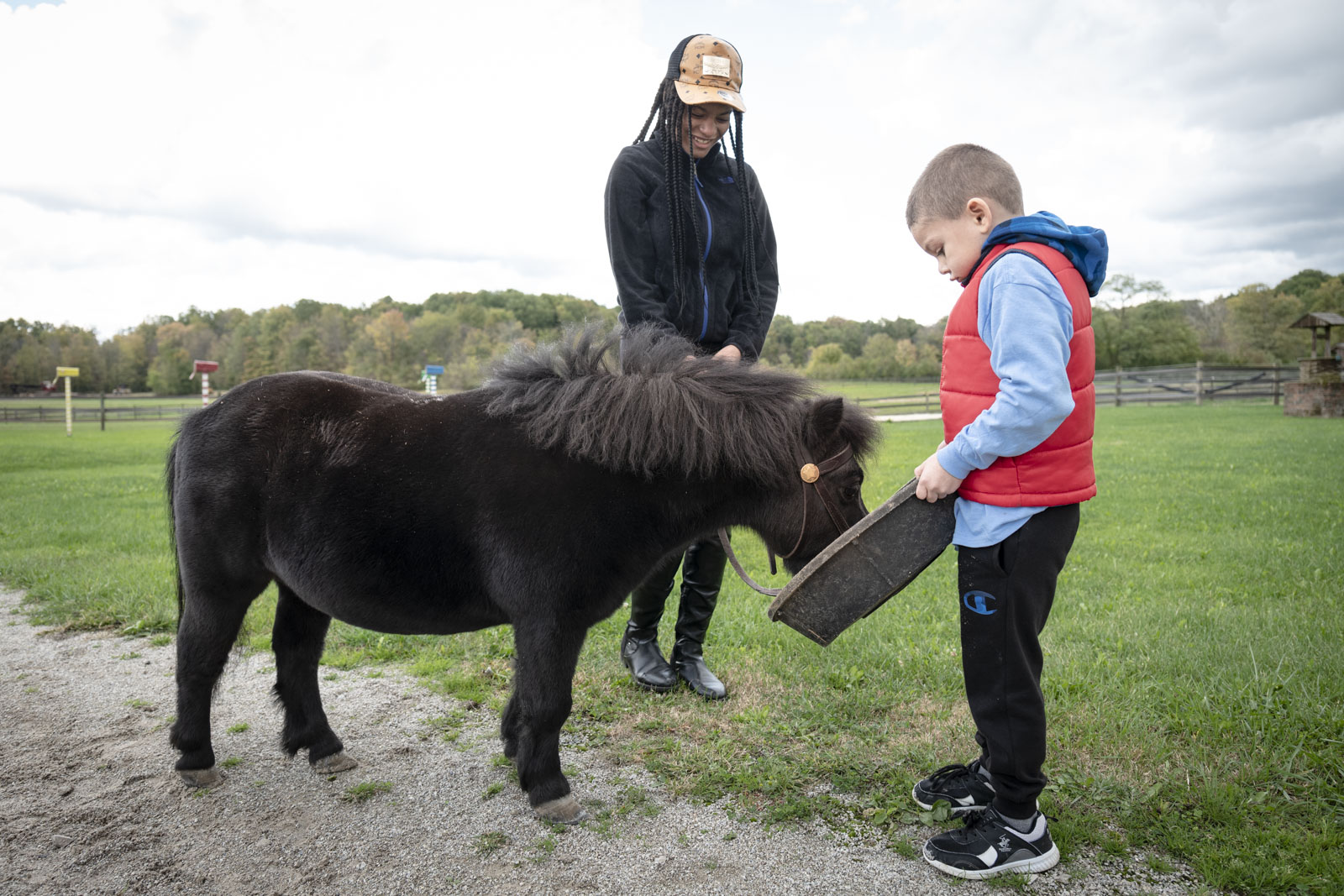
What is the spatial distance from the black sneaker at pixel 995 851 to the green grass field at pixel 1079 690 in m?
0.18

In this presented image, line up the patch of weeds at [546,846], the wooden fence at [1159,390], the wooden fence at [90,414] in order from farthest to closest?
the wooden fence at [90,414] → the wooden fence at [1159,390] → the patch of weeds at [546,846]

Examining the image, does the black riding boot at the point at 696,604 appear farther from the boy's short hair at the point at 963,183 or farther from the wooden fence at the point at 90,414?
the wooden fence at the point at 90,414

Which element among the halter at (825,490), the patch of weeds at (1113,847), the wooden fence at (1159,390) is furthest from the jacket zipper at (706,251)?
the wooden fence at (1159,390)

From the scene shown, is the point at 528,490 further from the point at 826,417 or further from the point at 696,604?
the point at 696,604

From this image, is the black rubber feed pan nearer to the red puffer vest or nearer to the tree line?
the red puffer vest

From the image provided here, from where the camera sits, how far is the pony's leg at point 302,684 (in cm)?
348

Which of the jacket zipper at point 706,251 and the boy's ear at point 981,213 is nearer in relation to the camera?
the boy's ear at point 981,213

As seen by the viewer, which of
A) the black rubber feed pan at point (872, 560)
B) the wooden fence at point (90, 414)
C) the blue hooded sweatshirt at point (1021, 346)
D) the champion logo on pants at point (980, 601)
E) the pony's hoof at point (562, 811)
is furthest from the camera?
the wooden fence at point (90, 414)

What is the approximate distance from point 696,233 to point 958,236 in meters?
Result: 1.66

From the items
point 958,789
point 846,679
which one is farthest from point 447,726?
point 958,789

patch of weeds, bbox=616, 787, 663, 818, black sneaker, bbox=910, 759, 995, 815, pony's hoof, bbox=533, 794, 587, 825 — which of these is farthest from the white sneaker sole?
pony's hoof, bbox=533, 794, 587, 825

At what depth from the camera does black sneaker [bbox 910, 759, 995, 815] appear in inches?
115

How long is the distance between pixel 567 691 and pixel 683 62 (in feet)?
9.97

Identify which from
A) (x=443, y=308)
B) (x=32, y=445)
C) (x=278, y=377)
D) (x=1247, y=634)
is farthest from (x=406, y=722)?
(x=443, y=308)
